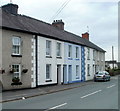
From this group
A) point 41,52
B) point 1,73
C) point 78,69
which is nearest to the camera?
point 1,73

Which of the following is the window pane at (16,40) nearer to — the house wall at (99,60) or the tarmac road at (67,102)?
the tarmac road at (67,102)

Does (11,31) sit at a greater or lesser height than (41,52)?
greater

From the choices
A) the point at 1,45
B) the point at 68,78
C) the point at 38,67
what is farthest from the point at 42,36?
the point at 68,78

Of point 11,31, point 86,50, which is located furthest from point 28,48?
point 86,50

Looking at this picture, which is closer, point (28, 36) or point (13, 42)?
point (13, 42)

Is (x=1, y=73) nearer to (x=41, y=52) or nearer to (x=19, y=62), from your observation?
(x=19, y=62)

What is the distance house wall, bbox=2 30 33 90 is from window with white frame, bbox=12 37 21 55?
11.2 inches

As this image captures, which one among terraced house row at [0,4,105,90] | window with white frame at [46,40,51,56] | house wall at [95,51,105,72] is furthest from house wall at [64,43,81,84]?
house wall at [95,51,105,72]

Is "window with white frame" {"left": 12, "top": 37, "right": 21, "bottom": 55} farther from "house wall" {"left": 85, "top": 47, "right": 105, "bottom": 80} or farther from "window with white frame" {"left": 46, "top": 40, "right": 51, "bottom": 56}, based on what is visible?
"house wall" {"left": 85, "top": 47, "right": 105, "bottom": 80}

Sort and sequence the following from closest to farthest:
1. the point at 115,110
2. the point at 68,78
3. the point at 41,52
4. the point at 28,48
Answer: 1. the point at 115,110
2. the point at 28,48
3. the point at 41,52
4. the point at 68,78

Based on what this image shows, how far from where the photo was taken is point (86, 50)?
33281 millimetres

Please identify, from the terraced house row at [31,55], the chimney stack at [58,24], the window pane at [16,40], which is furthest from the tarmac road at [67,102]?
the chimney stack at [58,24]

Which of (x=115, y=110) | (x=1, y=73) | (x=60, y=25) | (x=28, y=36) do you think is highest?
(x=60, y=25)

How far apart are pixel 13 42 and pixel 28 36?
1893 millimetres
